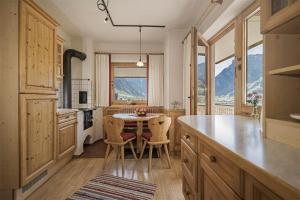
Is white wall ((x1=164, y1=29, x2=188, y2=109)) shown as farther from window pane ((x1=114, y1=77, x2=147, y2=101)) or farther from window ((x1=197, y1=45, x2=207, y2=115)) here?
window pane ((x1=114, y1=77, x2=147, y2=101))

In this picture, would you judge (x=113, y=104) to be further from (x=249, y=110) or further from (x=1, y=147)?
(x=249, y=110)

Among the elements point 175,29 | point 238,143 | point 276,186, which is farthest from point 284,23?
point 175,29

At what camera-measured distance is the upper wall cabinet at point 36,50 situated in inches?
79.2

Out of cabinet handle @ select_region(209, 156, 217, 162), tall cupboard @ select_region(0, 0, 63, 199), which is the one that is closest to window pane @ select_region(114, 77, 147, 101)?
tall cupboard @ select_region(0, 0, 63, 199)

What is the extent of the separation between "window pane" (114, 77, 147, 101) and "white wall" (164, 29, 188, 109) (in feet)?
4.52

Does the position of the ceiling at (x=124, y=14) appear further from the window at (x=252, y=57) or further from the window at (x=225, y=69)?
the window at (x=225, y=69)

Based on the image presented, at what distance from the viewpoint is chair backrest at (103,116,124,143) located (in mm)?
2975

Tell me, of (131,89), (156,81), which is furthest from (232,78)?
(131,89)

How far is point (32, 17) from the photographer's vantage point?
2.16 m

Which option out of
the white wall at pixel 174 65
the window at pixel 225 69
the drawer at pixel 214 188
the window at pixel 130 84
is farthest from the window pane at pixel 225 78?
the drawer at pixel 214 188

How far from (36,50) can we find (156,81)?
132 inches

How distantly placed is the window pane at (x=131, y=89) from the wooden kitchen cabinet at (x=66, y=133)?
6.60ft

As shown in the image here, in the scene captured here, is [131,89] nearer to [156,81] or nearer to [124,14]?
[156,81]

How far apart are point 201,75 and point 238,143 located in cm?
242
